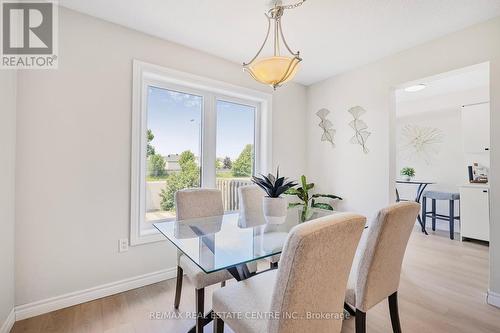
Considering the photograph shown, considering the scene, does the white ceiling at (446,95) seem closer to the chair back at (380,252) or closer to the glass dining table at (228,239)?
the chair back at (380,252)

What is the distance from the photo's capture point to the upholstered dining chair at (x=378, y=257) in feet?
4.26

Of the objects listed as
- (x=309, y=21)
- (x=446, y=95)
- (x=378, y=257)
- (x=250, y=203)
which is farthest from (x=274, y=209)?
(x=446, y=95)

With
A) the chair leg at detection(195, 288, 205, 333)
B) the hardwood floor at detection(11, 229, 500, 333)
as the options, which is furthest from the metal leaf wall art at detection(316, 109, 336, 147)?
the chair leg at detection(195, 288, 205, 333)

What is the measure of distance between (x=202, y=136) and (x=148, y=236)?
124cm

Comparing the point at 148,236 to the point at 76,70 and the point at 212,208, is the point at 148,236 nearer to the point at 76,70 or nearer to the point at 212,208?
the point at 212,208

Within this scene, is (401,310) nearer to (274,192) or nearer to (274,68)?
(274,192)

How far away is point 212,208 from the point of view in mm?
2234

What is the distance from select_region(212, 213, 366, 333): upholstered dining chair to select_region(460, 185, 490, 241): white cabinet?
150 inches

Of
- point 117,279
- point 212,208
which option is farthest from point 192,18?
point 117,279

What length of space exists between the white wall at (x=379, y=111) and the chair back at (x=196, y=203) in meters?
1.90

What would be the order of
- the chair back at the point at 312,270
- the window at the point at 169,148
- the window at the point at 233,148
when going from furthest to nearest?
the window at the point at 233,148 < the window at the point at 169,148 < the chair back at the point at 312,270

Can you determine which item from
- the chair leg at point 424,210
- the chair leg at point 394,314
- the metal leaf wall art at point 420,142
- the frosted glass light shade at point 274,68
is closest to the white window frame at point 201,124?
the frosted glass light shade at point 274,68

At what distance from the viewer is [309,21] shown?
2.12 meters

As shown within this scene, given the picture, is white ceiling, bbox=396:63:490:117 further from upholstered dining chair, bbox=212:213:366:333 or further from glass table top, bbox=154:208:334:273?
upholstered dining chair, bbox=212:213:366:333
